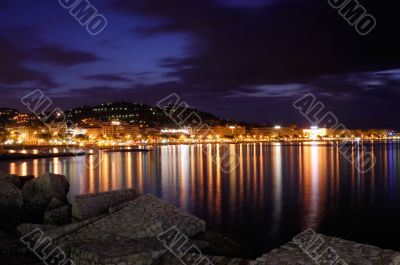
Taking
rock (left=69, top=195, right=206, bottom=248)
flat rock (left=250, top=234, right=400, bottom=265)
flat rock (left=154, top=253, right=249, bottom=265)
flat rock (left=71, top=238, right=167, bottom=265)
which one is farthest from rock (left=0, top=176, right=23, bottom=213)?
flat rock (left=250, top=234, right=400, bottom=265)

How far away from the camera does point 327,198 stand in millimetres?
19109

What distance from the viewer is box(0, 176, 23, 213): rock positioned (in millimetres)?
11979

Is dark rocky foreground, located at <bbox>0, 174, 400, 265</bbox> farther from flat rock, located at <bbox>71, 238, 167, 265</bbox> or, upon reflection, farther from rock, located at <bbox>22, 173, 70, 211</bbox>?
rock, located at <bbox>22, 173, 70, 211</bbox>

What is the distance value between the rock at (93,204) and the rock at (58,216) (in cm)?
73

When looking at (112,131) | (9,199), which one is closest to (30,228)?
(9,199)

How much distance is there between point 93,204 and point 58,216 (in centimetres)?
115

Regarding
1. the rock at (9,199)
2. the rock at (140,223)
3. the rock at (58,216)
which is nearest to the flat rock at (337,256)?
the rock at (140,223)

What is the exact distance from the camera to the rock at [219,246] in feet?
27.2

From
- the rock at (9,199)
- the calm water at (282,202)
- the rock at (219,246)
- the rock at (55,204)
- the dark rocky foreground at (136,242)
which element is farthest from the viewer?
the calm water at (282,202)

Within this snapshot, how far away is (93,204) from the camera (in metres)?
10.5

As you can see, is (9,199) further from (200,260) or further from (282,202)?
(282,202)

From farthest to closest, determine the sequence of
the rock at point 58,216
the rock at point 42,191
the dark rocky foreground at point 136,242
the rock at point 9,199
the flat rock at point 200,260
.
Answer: the rock at point 42,191 < the rock at point 9,199 < the rock at point 58,216 < the flat rock at point 200,260 < the dark rocky foreground at point 136,242

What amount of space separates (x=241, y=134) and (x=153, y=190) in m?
175

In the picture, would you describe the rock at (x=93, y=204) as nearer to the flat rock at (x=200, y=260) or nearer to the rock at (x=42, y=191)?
the rock at (x=42, y=191)
